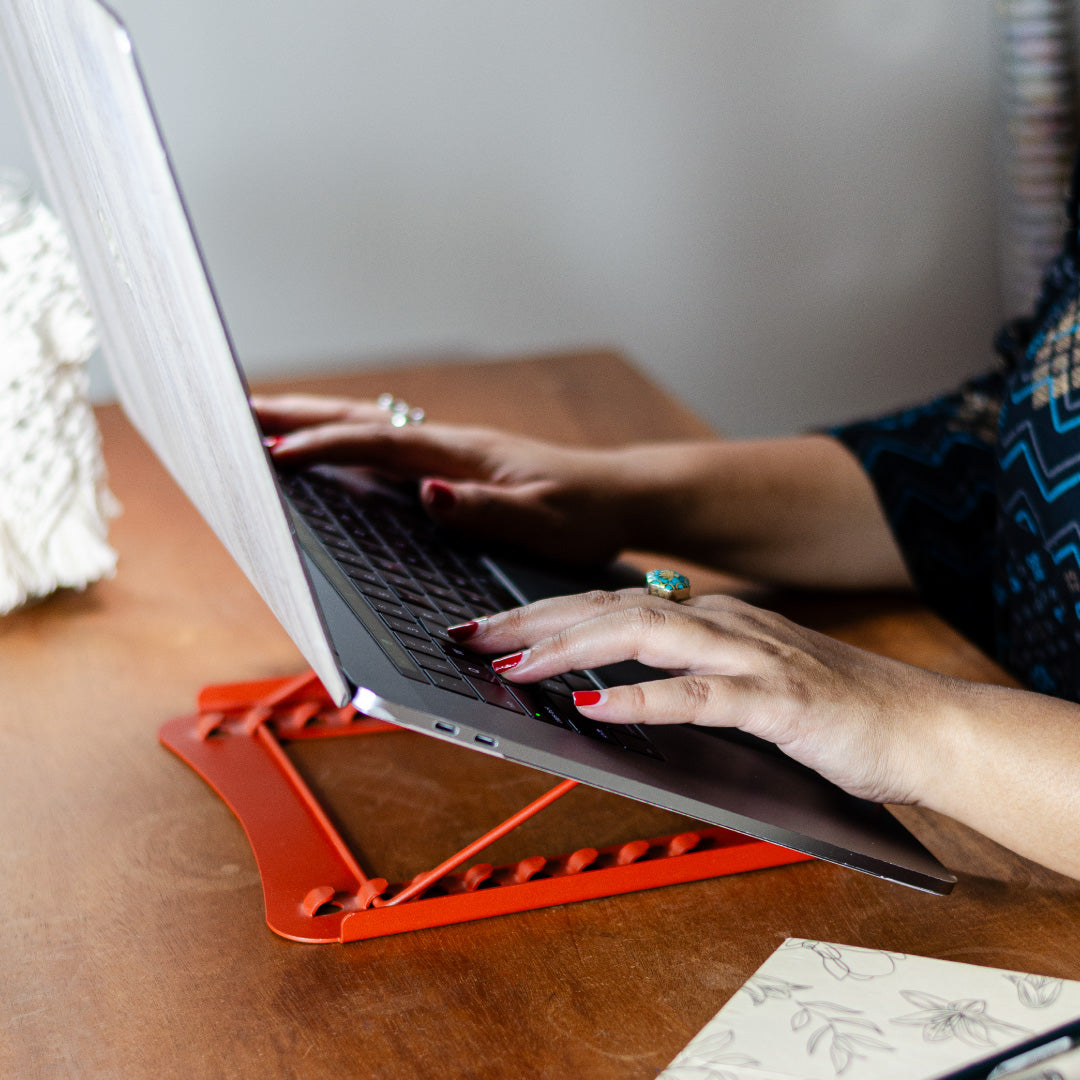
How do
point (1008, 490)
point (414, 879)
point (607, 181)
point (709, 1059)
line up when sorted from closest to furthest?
point (709, 1059) < point (414, 879) < point (1008, 490) < point (607, 181)

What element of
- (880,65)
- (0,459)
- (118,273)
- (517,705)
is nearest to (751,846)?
(517,705)

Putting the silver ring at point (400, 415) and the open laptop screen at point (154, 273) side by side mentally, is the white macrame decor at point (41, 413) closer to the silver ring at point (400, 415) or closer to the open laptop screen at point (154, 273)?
the open laptop screen at point (154, 273)

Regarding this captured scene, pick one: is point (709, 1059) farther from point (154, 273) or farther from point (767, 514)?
point (767, 514)

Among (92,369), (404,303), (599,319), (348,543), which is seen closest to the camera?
(348,543)

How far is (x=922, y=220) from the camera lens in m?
1.85

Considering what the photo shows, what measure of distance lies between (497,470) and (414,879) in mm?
424

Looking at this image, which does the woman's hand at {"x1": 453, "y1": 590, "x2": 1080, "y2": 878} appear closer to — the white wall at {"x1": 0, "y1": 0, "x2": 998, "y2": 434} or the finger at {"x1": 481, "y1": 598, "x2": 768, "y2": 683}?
the finger at {"x1": 481, "y1": 598, "x2": 768, "y2": 683}

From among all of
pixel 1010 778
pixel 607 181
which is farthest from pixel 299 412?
pixel 607 181

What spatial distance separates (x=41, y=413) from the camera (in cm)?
78

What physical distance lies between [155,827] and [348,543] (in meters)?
0.19

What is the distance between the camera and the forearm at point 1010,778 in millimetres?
531

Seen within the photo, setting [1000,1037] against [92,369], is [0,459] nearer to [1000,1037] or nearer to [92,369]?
[1000,1037]

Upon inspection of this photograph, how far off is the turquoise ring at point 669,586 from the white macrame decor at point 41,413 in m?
0.44

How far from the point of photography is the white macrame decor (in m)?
0.77
